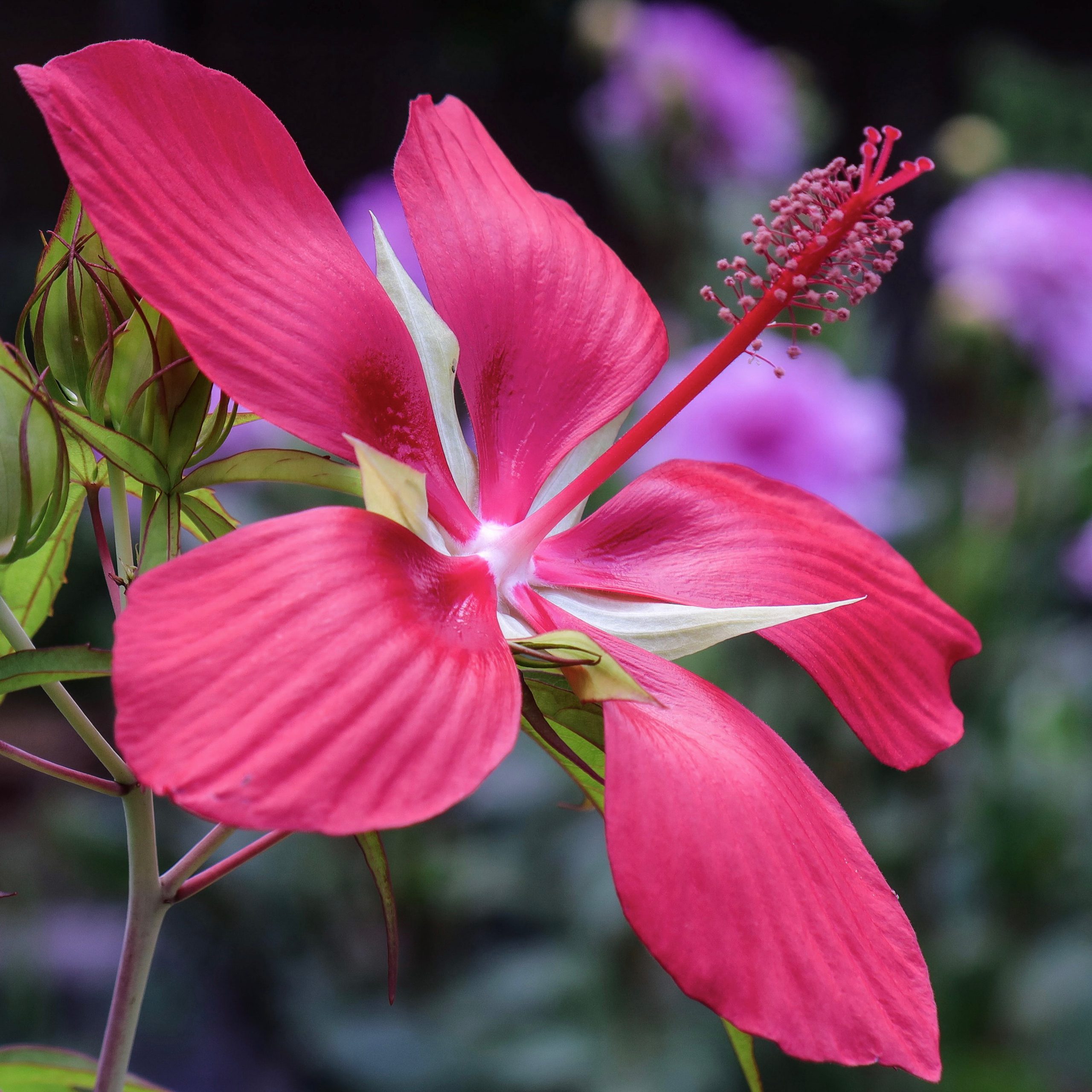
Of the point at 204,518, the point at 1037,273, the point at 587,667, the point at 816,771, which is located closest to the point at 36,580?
the point at 204,518

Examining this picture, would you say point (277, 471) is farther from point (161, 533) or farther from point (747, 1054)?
point (747, 1054)

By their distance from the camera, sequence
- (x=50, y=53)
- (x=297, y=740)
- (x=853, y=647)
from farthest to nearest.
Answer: (x=50, y=53)
(x=853, y=647)
(x=297, y=740)

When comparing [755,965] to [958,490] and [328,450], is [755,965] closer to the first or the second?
[328,450]

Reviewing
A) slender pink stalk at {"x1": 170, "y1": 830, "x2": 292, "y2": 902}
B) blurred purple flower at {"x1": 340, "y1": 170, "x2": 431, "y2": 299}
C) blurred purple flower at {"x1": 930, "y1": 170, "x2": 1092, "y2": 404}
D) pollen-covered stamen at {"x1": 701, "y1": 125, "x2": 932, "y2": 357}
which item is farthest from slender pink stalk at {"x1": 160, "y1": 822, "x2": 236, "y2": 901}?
blurred purple flower at {"x1": 930, "y1": 170, "x2": 1092, "y2": 404}

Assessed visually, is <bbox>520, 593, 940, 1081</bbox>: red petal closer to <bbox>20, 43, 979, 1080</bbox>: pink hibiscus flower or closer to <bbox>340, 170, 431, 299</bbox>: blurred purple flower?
<bbox>20, 43, 979, 1080</bbox>: pink hibiscus flower

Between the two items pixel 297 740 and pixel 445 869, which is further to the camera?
pixel 445 869

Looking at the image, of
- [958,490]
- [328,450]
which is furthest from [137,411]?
[958,490]

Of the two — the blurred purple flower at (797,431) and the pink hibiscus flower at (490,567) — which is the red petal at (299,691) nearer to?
the pink hibiscus flower at (490,567)
